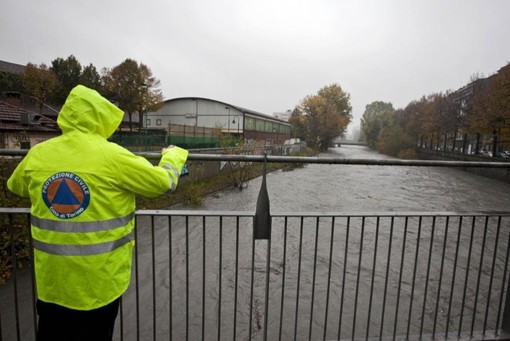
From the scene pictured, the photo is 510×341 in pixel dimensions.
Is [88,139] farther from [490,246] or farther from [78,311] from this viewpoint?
[490,246]

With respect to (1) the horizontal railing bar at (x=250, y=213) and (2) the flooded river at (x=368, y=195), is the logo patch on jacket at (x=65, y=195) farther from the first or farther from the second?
(2) the flooded river at (x=368, y=195)

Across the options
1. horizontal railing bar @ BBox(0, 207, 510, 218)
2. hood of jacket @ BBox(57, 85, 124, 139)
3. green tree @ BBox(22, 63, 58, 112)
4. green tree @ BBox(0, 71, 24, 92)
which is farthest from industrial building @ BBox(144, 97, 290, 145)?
hood of jacket @ BBox(57, 85, 124, 139)

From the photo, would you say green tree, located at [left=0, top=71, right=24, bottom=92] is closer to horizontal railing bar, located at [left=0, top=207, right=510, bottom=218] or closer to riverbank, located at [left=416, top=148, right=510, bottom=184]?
horizontal railing bar, located at [left=0, top=207, right=510, bottom=218]

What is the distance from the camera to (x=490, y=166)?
2.25 m

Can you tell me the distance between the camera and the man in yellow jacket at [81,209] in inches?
59.7

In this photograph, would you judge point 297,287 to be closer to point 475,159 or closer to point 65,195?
point 65,195

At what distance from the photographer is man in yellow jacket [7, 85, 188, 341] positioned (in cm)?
152

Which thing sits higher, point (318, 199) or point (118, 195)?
point (118, 195)

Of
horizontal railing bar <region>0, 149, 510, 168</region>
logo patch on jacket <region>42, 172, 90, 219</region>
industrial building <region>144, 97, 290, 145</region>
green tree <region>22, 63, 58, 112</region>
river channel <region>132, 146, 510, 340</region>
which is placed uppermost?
green tree <region>22, 63, 58, 112</region>

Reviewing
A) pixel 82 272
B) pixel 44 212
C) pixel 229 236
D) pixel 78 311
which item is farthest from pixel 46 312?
pixel 229 236

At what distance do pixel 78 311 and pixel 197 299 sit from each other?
376 cm

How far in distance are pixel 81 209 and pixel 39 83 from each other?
40.8 metres

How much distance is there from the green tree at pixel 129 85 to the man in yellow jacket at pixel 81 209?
124 ft

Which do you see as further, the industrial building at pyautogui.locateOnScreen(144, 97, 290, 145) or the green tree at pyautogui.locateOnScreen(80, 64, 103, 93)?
the industrial building at pyautogui.locateOnScreen(144, 97, 290, 145)
